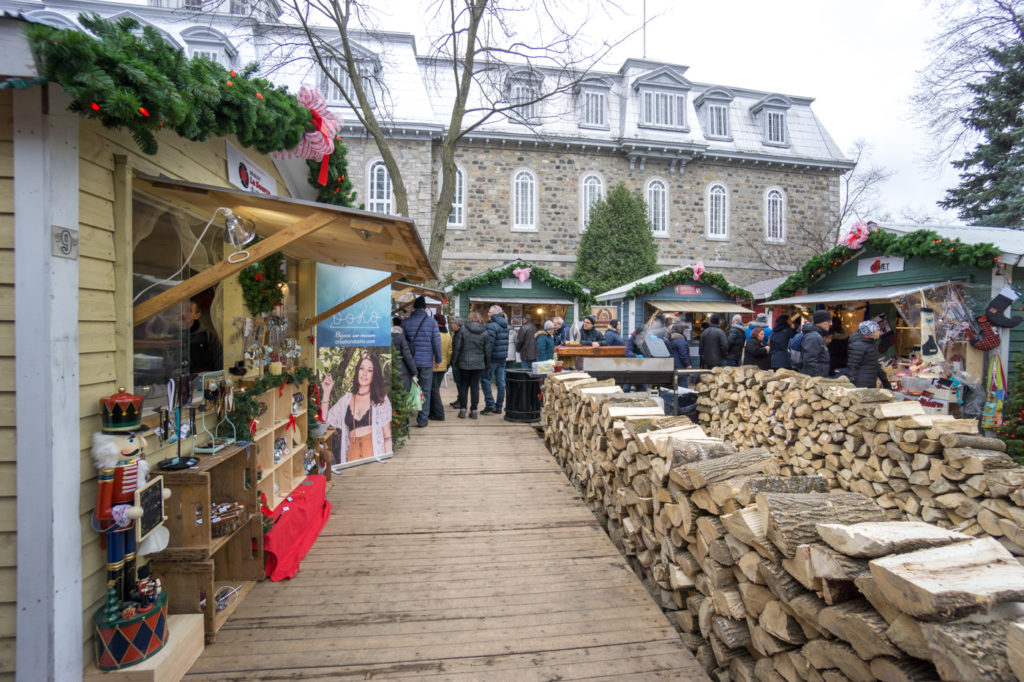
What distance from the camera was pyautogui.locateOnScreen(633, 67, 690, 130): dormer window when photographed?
19.1 m

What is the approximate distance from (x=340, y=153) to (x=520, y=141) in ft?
46.3

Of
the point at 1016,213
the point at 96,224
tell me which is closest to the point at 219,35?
the point at 96,224

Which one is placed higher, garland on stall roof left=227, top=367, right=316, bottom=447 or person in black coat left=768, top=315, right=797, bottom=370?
person in black coat left=768, top=315, right=797, bottom=370

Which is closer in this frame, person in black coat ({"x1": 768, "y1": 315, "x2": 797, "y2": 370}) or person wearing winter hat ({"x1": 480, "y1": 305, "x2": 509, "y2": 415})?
person in black coat ({"x1": 768, "y1": 315, "x2": 797, "y2": 370})

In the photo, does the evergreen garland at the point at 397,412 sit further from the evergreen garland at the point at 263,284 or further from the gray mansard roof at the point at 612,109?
the gray mansard roof at the point at 612,109

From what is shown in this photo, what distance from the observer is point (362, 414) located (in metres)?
6.04

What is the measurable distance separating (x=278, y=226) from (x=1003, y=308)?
28.2 ft

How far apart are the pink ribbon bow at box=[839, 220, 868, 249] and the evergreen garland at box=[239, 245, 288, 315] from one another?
29.6 feet

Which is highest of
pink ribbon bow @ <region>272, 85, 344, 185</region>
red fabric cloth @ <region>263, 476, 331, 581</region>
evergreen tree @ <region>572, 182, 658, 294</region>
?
evergreen tree @ <region>572, 182, 658, 294</region>

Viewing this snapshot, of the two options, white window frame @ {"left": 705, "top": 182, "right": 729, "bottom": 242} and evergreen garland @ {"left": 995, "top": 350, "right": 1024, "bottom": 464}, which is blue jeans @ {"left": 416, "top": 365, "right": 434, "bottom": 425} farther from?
white window frame @ {"left": 705, "top": 182, "right": 729, "bottom": 242}

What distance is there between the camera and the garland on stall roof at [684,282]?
13578 millimetres

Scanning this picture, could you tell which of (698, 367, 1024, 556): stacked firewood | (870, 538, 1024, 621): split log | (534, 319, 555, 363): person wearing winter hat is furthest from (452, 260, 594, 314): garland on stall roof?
(870, 538, 1024, 621): split log

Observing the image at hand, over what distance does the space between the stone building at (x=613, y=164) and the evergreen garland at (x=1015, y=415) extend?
517 inches

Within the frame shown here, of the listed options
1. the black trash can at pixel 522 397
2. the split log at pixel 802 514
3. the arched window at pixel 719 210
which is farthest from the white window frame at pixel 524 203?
the split log at pixel 802 514
